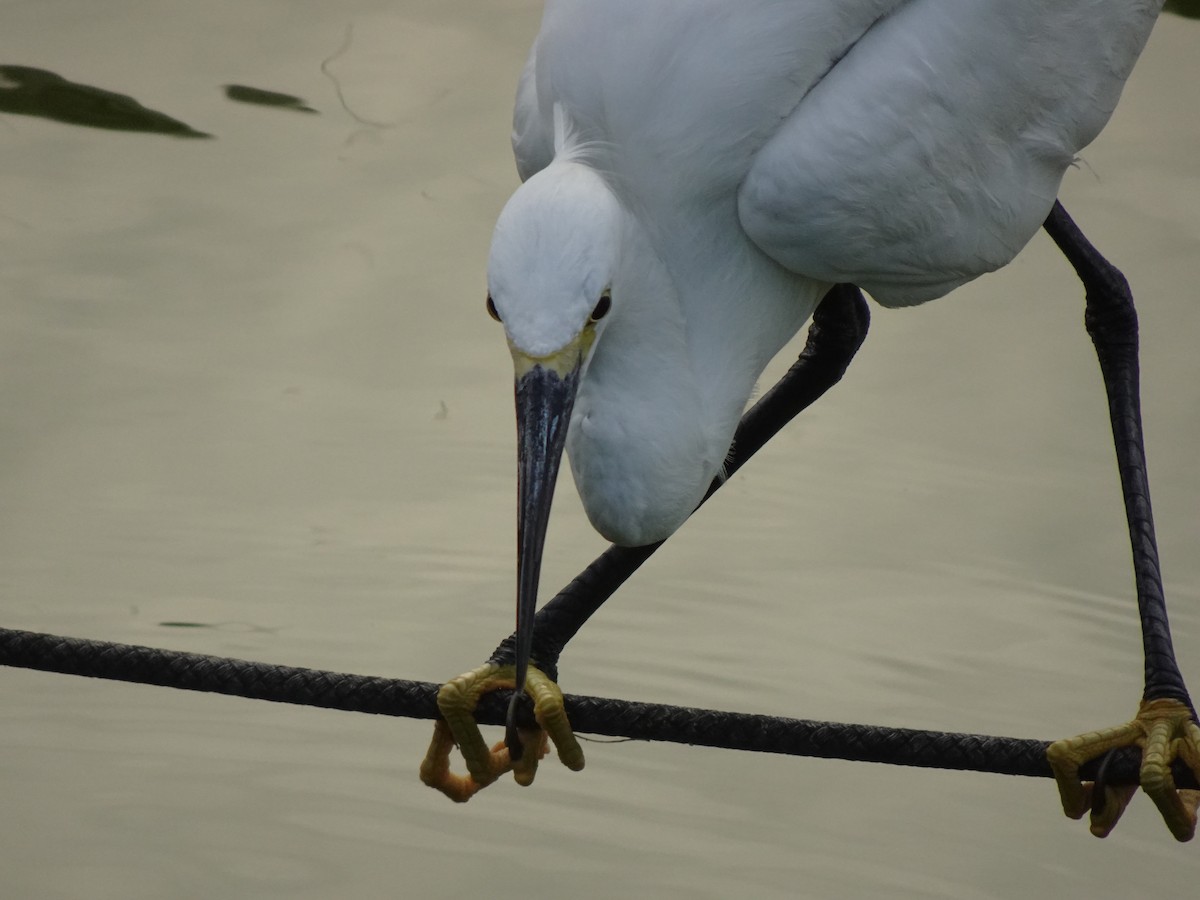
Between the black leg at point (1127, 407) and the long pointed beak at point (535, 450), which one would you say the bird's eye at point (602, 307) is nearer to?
the long pointed beak at point (535, 450)

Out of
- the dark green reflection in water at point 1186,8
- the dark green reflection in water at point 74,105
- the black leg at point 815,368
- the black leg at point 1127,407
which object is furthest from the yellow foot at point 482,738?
the dark green reflection in water at point 1186,8

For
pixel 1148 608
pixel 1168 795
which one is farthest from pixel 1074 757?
pixel 1148 608

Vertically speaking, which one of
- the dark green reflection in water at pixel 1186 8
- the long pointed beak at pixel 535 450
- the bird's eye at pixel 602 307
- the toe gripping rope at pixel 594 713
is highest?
the bird's eye at pixel 602 307

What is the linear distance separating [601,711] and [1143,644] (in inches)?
23.3

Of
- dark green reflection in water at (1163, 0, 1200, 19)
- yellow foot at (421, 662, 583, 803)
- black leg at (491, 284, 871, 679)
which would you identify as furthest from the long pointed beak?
dark green reflection in water at (1163, 0, 1200, 19)

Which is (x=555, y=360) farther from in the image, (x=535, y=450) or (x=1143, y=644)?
(x=1143, y=644)

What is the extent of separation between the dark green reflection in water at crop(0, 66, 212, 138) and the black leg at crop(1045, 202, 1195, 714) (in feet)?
8.04

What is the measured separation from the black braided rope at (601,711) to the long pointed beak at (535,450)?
0.69 ft

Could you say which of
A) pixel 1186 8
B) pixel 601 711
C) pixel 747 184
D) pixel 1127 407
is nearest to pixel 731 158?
pixel 747 184

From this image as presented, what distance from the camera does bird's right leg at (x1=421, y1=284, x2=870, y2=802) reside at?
1.61 metres

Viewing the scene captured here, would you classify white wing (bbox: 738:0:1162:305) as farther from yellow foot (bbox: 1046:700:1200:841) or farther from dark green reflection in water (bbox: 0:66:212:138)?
dark green reflection in water (bbox: 0:66:212:138)

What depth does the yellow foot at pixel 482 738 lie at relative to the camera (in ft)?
5.18

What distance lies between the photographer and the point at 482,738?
1.65 meters

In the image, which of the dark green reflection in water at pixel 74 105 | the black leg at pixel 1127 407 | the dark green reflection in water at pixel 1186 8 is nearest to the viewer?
the black leg at pixel 1127 407
